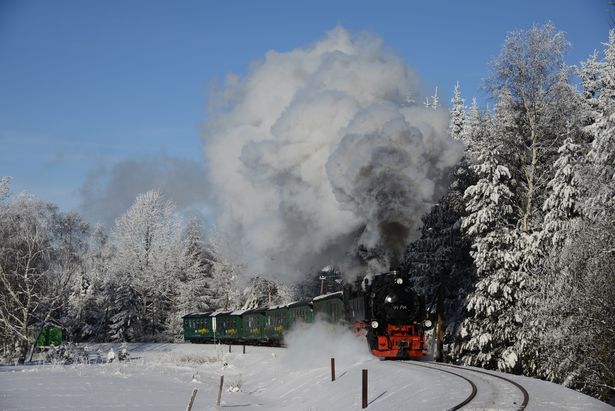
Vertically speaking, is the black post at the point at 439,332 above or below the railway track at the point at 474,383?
above

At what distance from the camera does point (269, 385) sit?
2638 cm

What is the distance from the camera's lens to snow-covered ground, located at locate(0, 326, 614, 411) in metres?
13.6

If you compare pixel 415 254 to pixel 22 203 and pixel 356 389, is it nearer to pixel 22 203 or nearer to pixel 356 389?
pixel 356 389

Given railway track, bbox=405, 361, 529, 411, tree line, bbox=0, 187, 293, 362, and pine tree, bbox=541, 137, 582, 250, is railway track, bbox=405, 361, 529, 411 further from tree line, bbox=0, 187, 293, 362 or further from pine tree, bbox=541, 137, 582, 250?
tree line, bbox=0, 187, 293, 362

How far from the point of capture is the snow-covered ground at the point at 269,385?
44.5 feet

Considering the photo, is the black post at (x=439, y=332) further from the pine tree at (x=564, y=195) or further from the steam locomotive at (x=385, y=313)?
the pine tree at (x=564, y=195)

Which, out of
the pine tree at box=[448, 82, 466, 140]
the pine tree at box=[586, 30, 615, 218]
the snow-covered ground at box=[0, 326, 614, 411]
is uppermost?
the pine tree at box=[448, 82, 466, 140]

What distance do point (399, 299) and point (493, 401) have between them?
28.5 feet

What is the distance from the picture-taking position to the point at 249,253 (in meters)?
29.5

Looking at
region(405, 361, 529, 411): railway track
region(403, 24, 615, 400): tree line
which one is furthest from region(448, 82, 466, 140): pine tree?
region(405, 361, 529, 411): railway track

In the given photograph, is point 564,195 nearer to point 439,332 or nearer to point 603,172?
point 603,172

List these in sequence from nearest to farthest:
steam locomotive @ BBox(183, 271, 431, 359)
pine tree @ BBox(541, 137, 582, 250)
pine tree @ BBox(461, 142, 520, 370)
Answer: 1. steam locomotive @ BBox(183, 271, 431, 359)
2. pine tree @ BBox(541, 137, 582, 250)
3. pine tree @ BBox(461, 142, 520, 370)

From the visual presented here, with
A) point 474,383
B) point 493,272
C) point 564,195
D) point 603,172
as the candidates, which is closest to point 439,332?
point 493,272

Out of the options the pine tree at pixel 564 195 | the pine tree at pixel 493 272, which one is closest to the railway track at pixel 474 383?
the pine tree at pixel 493 272
